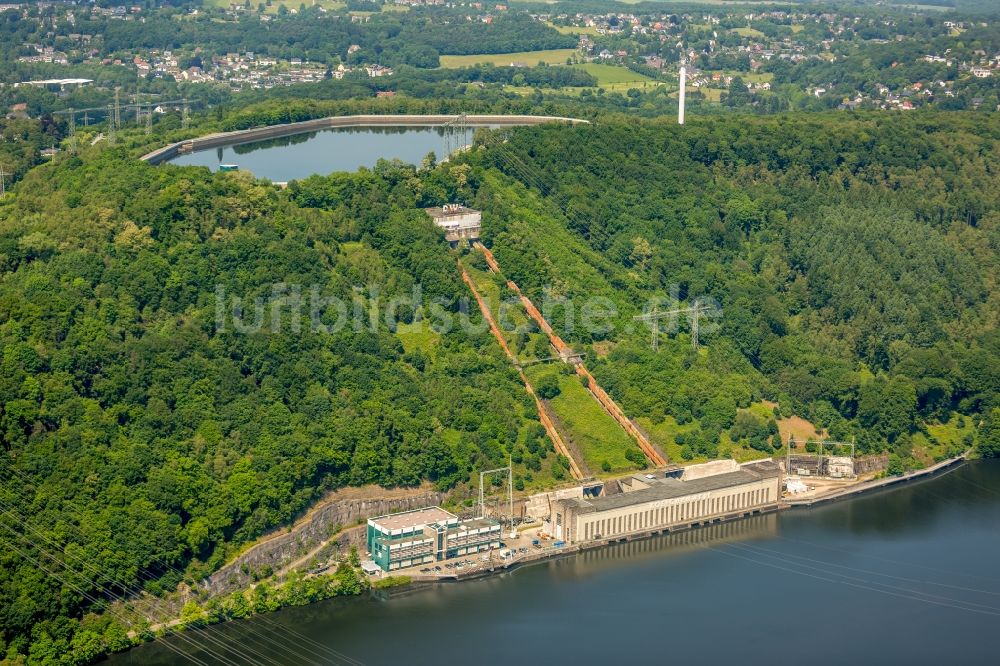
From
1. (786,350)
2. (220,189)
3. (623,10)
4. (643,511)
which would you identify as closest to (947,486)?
(786,350)

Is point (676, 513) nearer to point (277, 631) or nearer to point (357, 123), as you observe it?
point (277, 631)

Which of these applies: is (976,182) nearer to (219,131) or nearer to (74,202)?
(219,131)

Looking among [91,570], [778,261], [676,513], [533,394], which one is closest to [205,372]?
[91,570]

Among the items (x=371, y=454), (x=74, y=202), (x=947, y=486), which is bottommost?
(x=947, y=486)

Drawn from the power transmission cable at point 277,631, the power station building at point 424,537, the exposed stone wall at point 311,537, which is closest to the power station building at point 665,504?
the power station building at point 424,537

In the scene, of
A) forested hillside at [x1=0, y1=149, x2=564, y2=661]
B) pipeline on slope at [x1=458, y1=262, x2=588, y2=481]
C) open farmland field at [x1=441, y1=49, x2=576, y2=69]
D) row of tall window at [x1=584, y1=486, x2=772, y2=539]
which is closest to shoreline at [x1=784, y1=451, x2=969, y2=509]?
row of tall window at [x1=584, y1=486, x2=772, y2=539]

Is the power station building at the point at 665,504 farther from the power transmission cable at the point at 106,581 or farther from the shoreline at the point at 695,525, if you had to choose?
the power transmission cable at the point at 106,581
